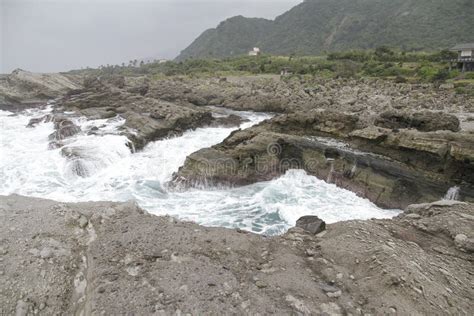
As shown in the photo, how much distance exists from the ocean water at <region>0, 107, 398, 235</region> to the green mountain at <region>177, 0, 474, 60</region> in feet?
273

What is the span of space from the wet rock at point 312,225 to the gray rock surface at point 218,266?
0.20m

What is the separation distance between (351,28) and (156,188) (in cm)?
13266

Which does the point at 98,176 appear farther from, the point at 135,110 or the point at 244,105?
Result: the point at 244,105

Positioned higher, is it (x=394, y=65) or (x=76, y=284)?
(x=394, y=65)

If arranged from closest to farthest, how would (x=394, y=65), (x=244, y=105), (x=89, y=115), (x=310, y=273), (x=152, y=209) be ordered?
(x=310, y=273) < (x=152, y=209) < (x=89, y=115) < (x=244, y=105) < (x=394, y=65)

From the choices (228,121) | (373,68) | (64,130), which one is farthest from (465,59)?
(64,130)

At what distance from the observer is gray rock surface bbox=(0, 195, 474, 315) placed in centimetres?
408

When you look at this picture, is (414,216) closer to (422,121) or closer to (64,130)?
(422,121)

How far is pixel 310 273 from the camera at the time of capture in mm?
4914

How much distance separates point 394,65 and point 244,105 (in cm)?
2990

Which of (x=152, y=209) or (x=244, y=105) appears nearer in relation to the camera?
(x=152, y=209)

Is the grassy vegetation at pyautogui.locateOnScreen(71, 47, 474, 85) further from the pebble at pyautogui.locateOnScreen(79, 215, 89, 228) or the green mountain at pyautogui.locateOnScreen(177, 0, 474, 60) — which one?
the pebble at pyautogui.locateOnScreen(79, 215, 89, 228)

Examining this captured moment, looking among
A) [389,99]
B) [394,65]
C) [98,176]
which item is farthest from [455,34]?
[98,176]

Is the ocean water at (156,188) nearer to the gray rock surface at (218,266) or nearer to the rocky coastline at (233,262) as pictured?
the rocky coastline at (233,262)
